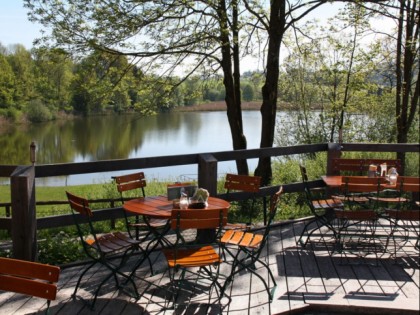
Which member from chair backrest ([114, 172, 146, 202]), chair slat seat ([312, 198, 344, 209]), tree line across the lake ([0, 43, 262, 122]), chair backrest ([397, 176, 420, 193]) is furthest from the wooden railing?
tree line across the lake ([0, 43, 262, 122])

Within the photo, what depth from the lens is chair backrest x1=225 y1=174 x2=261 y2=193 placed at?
499 cm

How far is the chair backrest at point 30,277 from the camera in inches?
92.1

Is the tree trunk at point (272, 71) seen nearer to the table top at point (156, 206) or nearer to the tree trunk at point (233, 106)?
the tree trunk at point (233, 106)

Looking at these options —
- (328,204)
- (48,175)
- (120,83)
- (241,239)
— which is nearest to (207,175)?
(241,239)

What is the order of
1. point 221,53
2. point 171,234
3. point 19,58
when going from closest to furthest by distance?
point 171,234 → point 221,53 → point 19,58

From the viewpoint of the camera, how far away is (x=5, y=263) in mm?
2371

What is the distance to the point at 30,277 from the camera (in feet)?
7.73

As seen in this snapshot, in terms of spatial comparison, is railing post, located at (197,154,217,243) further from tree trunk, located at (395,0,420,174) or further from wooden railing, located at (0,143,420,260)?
tree trunk, located at (395,0,420,174)

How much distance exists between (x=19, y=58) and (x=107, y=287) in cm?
5075

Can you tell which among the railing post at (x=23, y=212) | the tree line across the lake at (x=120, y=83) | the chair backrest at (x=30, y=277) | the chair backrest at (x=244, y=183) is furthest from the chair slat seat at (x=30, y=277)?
the tree line across the lake at (x=120, y=83)

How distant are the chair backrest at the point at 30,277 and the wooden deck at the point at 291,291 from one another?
1.19 metres

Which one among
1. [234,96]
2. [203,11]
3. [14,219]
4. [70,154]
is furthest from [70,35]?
[70,154]

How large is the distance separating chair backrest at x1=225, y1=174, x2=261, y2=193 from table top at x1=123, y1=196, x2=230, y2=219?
801 mm

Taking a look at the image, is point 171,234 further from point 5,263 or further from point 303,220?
point 5,263
